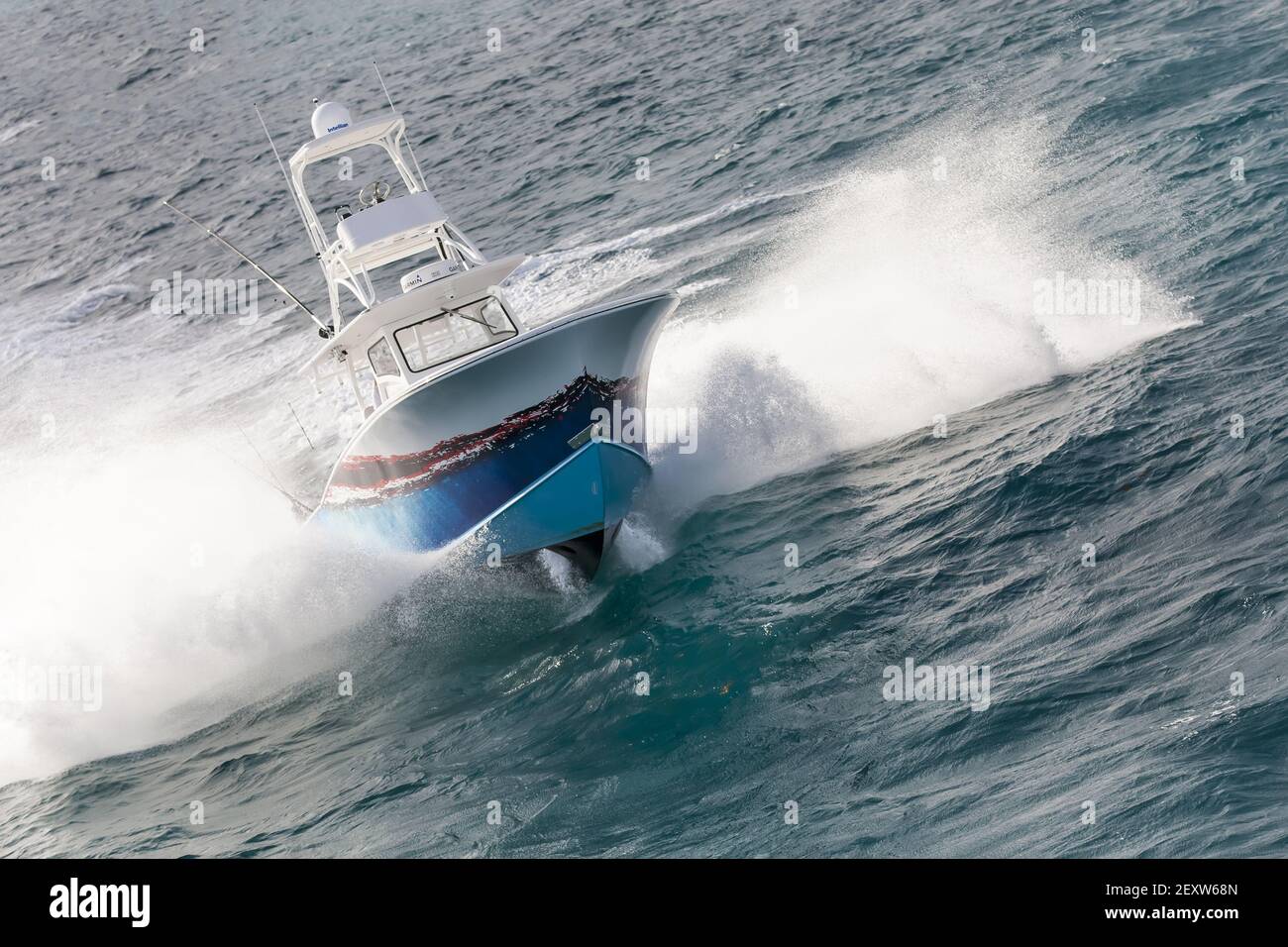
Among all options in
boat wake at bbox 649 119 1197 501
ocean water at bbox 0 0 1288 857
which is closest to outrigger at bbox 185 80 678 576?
ocean water at bbox 0 0 1288 857

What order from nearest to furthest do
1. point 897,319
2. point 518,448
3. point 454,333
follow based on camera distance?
point 518,448, point 454,333, point 897,319

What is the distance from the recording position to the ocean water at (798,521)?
9328 mm

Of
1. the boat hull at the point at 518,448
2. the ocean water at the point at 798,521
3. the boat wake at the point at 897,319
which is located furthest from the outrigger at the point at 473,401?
the boat wake at the point at 897,319

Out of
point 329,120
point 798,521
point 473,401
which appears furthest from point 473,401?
point 329,120

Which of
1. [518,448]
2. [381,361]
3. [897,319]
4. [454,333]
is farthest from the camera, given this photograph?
[897,319]

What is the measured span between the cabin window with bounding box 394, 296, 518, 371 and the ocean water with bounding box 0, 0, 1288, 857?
2.24m

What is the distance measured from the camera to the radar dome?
14773 millimetres

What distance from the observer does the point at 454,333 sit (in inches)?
559

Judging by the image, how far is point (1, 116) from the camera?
48094 millimetres

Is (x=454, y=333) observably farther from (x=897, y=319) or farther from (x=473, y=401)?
(x=897, y=319)

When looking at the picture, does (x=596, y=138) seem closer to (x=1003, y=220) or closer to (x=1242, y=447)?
(x=1003, y=220)

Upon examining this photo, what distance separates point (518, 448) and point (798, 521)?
312 centimetres
